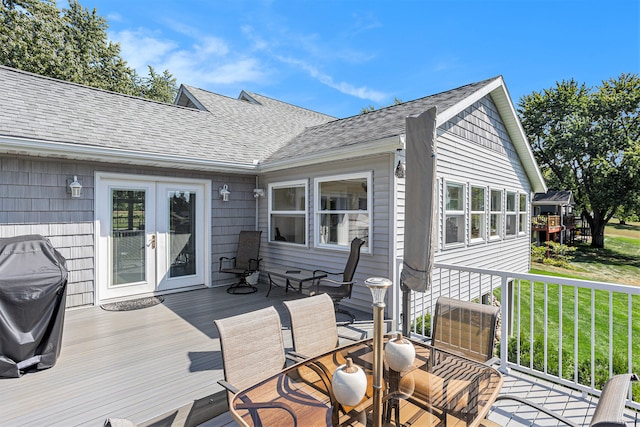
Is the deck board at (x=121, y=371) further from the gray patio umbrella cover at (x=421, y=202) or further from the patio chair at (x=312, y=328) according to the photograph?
the gray patio umbrella cover at (x=421, y=202)

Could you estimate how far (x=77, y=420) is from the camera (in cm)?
244

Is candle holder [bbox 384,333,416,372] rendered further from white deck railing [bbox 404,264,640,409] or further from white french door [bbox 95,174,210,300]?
white french door [bbox 95,174,210,300]

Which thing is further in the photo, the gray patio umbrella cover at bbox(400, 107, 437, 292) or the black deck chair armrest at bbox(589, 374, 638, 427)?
the gray patio umbrella cover at bbox(400, 107, 437, 292)

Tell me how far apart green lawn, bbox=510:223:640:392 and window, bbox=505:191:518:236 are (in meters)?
2.20

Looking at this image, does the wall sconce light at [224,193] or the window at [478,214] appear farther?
the window at [478,214]

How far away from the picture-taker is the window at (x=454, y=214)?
634 centimetres

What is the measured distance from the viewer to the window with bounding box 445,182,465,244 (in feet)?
20.8

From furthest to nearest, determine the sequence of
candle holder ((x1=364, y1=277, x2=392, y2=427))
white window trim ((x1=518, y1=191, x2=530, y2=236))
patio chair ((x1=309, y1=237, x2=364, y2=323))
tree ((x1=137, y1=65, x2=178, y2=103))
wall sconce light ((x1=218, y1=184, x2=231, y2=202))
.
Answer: tree ((x1=137, y1=65, x2=178, y2=103)) < white window trim ((x1=518, y1=191, x2=530, y2=236)) < wall sconce light ((x1=218, y1=184, x2=231, y2=202)) < patio chair ((x1=309, y1=237, x2=364, y2=323)) < candle holder ((x1=364, y1=277, x2=392, y2=427))

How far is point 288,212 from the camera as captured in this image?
22.0 ft

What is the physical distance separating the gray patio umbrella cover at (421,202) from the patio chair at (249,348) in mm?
1300

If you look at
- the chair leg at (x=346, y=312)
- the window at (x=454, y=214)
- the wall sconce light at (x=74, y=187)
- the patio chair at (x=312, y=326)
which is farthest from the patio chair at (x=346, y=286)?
the wall sconce light at (x=74, y=187)

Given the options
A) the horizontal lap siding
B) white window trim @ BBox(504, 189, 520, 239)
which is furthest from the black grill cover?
white window trim @ BBox(504, 189, 520, 239)

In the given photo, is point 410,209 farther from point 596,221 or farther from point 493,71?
point 596,221

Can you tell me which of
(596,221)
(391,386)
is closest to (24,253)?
(391,386)
